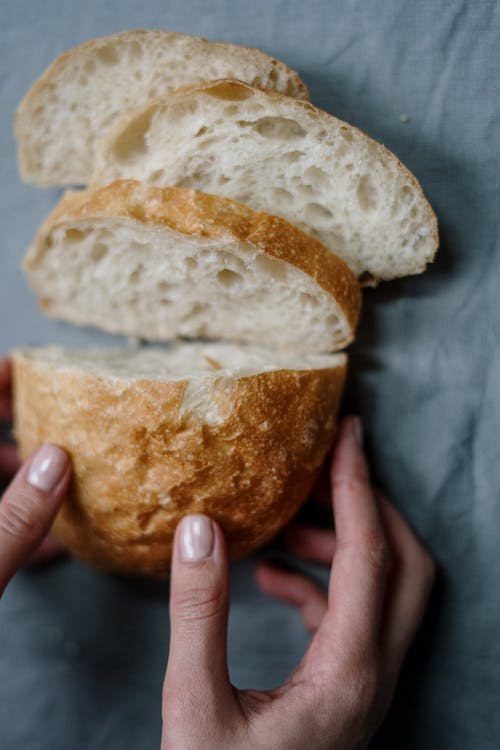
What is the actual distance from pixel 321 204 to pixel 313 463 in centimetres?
55

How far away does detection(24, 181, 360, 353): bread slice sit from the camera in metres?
1.10

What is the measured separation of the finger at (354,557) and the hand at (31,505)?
0.60 m

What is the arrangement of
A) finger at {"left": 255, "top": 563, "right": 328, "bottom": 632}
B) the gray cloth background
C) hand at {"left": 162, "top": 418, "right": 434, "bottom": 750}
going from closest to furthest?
hand at {"left": 162, "top": 418, "right": 434, "bottom": 750} → the gray cloth background → finger at {"left": 255, "top": 563, "right": 328, "bottom": 632}

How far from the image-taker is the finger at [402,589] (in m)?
1.26

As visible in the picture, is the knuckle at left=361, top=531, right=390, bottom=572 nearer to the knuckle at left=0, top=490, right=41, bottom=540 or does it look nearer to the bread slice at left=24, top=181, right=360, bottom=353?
the bread slice at left=24, top=181, right=360, bottom=353

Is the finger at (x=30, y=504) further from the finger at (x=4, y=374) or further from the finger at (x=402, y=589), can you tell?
the finger at (x=402, y=589)

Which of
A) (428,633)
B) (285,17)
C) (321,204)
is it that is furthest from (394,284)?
(428,633)

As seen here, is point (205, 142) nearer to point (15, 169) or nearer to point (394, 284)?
point (394, 284)

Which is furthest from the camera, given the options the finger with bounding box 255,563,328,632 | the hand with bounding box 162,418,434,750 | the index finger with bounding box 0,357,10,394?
the index finger with bounding box 0,357,10,394

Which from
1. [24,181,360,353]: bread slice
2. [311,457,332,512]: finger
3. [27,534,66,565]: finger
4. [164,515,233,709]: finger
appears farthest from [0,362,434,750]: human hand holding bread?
[27,534,66,565]: finger

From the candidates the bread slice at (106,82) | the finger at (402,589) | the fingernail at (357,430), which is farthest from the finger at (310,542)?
the bread slice at (106,82)

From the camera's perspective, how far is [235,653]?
59.3 inches

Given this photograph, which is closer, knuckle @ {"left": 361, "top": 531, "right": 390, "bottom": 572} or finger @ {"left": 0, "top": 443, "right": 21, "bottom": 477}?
knuckle @ {"left": 361, "top": 531, "right": 390, "bottom": 572}

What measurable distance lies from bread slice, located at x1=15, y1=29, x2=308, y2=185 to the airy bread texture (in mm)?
536
